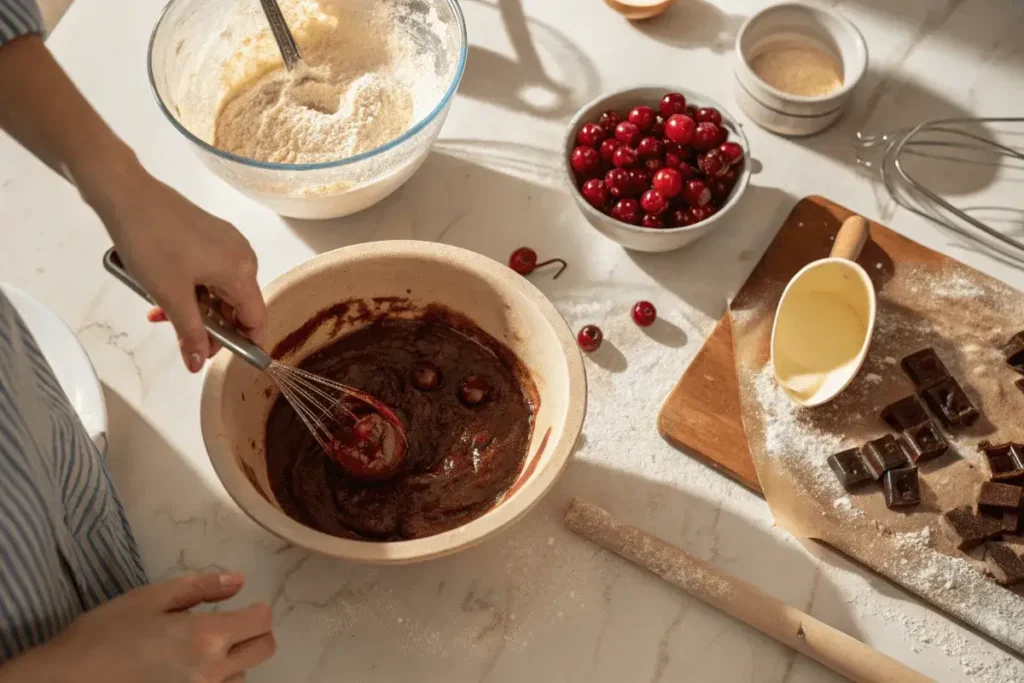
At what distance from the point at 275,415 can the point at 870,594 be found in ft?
2.27

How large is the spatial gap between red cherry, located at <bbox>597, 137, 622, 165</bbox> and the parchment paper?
0.26m

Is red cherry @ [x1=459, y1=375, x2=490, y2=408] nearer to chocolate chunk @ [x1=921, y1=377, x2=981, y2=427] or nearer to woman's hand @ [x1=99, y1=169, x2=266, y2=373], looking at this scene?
woman's hand @ [x1=99, y1=169, x2=266, y2=373]

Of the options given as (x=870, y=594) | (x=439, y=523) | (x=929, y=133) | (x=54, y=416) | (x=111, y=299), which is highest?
(x=54, y=416)

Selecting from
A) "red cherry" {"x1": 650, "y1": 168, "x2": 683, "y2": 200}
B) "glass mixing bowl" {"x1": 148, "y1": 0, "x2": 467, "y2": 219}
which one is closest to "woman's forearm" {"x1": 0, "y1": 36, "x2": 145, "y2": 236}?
"glass mixing bowl" {"x1": 148, "y1": 0, "x2": 467, "y2": 219}

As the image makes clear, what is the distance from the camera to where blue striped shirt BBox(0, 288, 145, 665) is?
2.10ft

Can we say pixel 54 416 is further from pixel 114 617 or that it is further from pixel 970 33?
pixel 970 33

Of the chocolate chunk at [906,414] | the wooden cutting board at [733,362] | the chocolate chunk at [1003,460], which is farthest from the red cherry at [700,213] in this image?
the chocolate chunk at [1003,460]

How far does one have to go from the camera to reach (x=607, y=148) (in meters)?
1.10

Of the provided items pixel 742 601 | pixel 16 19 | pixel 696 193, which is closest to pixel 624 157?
pixel 696 193

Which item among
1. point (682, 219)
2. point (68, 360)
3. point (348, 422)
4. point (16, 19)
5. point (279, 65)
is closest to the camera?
point (16, 19)

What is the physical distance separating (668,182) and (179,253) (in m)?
0.63

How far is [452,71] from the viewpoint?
1.12 metres

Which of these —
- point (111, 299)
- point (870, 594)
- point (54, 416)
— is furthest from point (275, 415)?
point (870, 594)

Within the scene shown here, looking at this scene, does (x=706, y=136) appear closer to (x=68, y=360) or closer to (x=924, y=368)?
(x=924, y=368)
